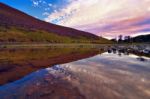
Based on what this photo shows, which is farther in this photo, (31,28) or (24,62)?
(31,28)

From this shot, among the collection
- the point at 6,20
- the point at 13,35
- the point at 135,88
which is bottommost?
the point at 135,88

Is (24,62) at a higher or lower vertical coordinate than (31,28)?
lower

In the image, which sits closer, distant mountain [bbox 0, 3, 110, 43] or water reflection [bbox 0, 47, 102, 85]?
water reflection [bbox 0, 47, 102, 85]

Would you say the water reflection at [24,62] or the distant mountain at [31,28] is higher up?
the distant mountain at [31,28]

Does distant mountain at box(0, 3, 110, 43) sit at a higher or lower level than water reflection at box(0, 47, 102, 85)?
higher

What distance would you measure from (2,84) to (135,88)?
955 cm

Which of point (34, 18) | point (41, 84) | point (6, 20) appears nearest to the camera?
point (41, 84)

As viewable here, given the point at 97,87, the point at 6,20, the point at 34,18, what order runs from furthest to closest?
the point at 34,18 < the point at 6,20 < the point at 97,87

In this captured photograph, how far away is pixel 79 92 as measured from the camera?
484 inches

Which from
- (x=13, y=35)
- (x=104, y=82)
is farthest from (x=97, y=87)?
(x=13, y=35)

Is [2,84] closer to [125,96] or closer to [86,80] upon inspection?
[86,80]

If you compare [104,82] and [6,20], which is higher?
[6,20]

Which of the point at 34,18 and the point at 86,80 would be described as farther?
the point at 34,18

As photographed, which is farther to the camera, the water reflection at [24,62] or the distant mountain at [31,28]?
the distant mountain at [31,28]
